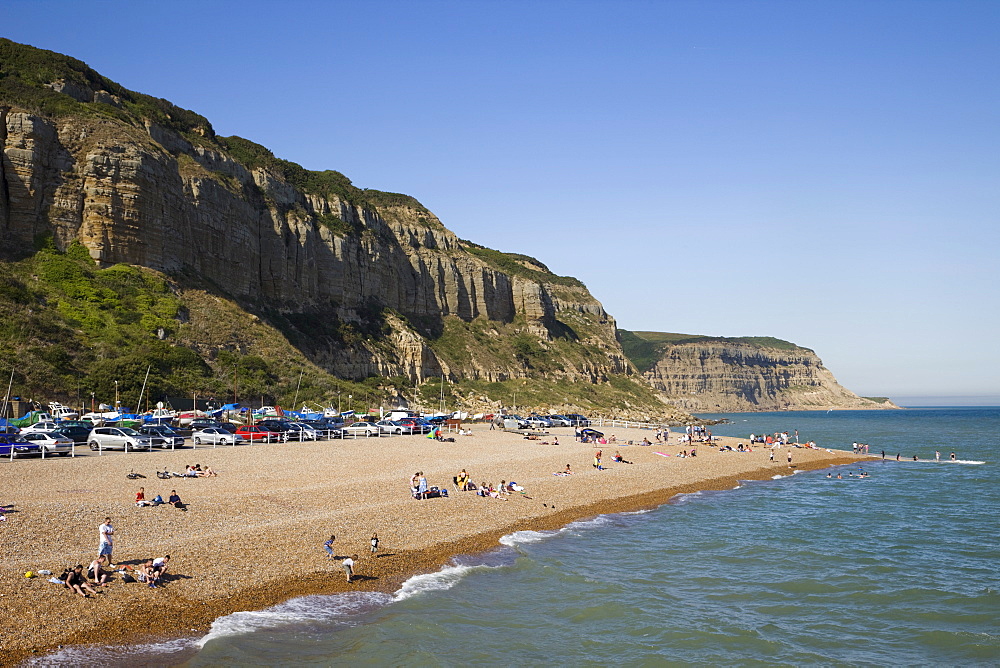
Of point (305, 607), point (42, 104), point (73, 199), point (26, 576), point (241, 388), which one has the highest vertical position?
point (42, 104)

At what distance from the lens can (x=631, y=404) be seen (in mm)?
126875

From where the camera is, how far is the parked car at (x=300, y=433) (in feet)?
145

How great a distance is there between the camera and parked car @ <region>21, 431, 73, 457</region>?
1232 inches

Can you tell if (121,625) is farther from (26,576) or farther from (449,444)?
(449,444)

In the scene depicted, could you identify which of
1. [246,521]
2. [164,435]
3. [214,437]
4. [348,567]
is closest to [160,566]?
[348,567]

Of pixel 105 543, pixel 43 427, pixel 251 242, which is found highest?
pixel 251 242

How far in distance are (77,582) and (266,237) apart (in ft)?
249

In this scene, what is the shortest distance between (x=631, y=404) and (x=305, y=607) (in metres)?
115

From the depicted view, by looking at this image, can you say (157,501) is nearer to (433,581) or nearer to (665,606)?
(433,581)

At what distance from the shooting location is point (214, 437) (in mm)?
39219

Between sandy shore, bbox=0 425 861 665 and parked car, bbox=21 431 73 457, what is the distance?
1940 millimetres

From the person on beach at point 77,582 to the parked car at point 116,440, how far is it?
21832 mm

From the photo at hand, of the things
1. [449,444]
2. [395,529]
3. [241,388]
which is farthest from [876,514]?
[241,388]

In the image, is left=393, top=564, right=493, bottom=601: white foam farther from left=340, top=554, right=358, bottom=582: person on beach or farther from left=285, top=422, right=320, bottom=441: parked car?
left=285, top=422, right=320, bottom=441: parked car
